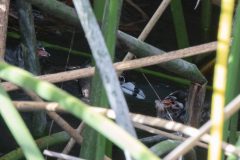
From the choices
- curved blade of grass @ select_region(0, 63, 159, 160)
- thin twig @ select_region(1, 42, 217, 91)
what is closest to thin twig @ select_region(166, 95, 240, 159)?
curved blade of grass @ select_region(0, 63, 159, 160)

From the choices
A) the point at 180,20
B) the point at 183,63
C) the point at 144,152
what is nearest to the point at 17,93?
the point at 180,20

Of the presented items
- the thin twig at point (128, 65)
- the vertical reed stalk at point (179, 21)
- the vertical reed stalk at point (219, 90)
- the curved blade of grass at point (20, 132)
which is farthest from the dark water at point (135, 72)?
the vertical reed stalk at point (219, 90)

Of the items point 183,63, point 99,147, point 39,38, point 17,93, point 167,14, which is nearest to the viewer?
point 99,147

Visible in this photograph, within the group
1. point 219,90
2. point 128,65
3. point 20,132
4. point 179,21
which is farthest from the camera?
Result: point 179,21

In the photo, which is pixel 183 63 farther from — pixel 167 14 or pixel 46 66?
pixel 167 14

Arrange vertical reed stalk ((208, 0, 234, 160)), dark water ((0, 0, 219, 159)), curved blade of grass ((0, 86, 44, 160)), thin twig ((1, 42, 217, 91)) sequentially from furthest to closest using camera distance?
dark water ((0, 0, 219, 159))
thin twig ((1, 42, 217, 91))
curved blade of grass ((0, 86, 44, 160))
vertical reed stalk ((208, 0, 234, 160))

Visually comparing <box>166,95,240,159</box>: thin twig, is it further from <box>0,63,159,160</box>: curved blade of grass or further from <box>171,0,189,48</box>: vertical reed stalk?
<box>171,0,189,48</box>: vertical reed stalk

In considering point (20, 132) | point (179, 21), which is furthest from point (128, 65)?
point (179, 21)

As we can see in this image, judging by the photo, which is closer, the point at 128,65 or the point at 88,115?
the point at 88,115

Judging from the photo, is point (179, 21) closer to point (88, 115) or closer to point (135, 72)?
point (135, 72)
